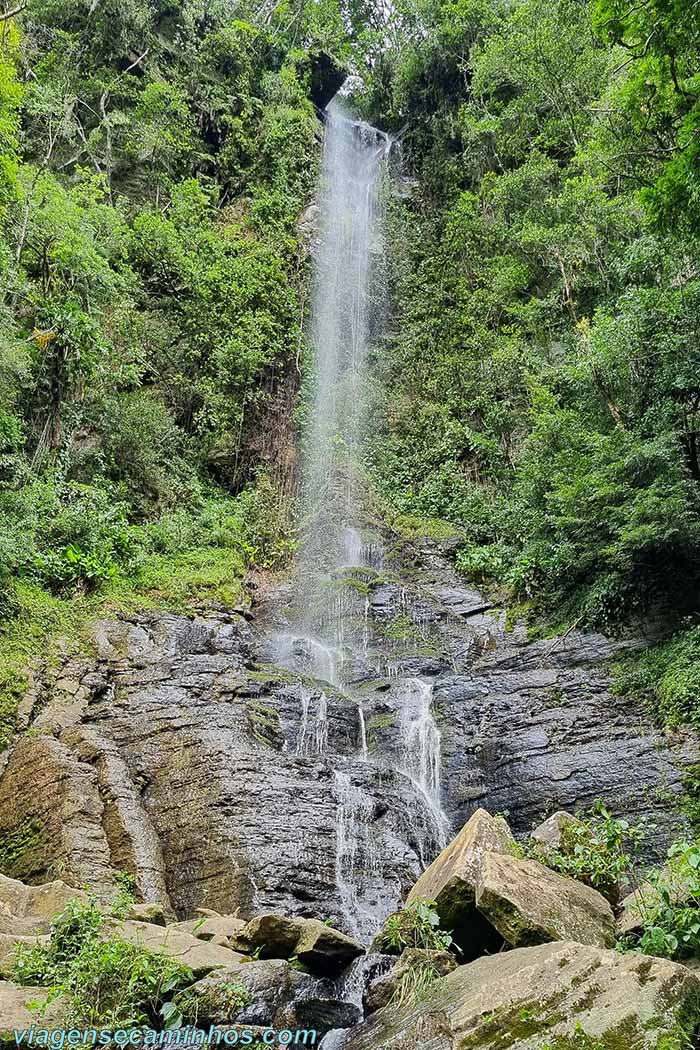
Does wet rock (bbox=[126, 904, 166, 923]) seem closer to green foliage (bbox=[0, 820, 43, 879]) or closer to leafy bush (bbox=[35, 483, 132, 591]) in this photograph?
green foliage (bbox=[0, 820, 43, 879])

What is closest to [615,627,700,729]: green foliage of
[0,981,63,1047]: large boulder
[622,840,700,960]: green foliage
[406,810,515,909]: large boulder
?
[406,810,515,909]: large boulder

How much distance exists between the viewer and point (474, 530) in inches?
627

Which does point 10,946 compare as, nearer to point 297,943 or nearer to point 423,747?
point 297,943

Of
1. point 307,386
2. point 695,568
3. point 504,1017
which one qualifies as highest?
point 307,386

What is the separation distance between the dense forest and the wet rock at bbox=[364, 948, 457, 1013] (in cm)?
572

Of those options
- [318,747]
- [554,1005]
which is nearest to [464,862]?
[554,1005]

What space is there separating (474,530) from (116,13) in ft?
59.8

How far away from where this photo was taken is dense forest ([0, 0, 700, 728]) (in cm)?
1078

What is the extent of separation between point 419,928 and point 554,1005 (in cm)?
174

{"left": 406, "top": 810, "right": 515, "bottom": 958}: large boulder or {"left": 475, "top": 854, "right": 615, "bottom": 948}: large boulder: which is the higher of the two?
{"left": 475, "top": 854, "right": 615, "bottom": 948}: large boulder

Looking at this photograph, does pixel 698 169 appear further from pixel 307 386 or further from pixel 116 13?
pixel 116 13

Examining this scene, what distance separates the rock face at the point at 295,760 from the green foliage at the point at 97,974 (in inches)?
95.7

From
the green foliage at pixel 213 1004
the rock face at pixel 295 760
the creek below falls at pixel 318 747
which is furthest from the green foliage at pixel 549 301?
the green foliage at pixel 213 1004

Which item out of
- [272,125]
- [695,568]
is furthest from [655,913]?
[272,125]
